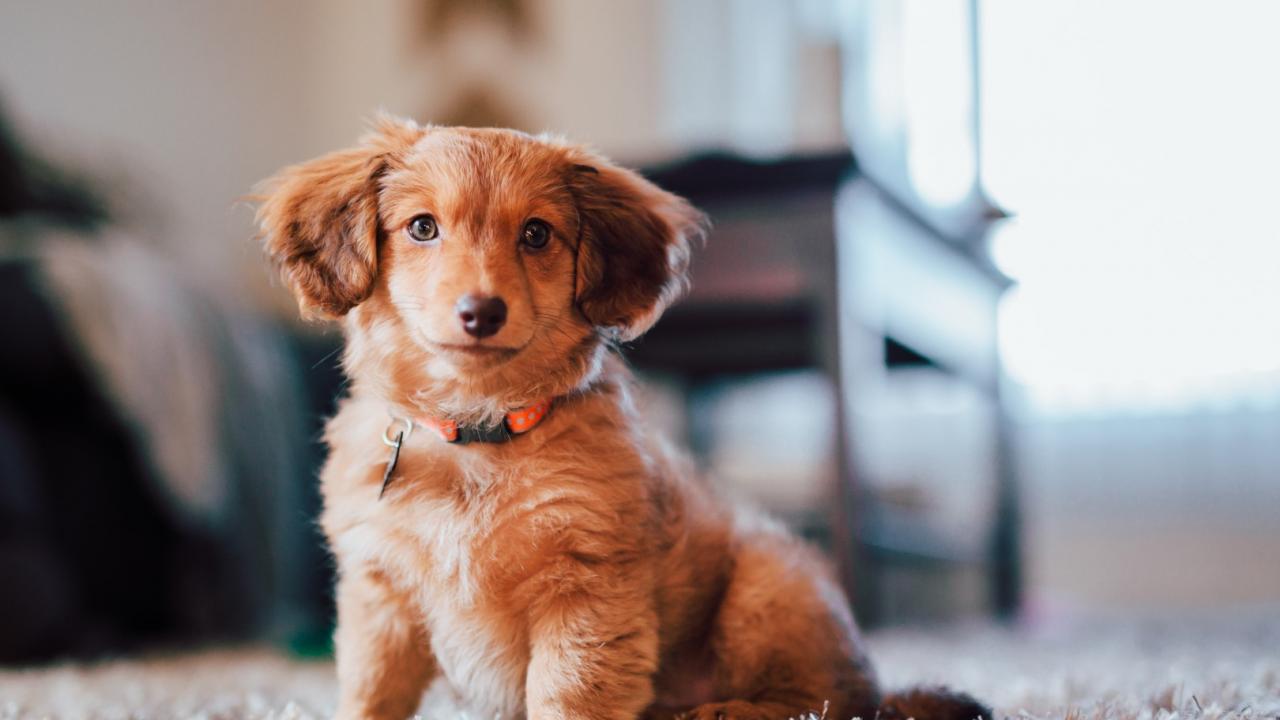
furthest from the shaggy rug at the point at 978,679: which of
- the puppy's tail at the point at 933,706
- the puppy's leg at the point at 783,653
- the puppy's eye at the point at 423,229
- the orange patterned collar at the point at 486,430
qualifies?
the puppy's eye at the point at 423,229

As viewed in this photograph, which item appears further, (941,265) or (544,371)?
(941,265)

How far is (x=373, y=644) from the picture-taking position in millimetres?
1160

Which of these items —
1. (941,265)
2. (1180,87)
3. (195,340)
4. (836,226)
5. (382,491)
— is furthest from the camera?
(1180,87)

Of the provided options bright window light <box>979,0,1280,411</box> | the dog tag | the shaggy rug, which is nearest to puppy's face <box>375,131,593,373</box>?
the dog tag

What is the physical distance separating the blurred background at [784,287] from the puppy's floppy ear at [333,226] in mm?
370

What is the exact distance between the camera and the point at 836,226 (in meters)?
2.08

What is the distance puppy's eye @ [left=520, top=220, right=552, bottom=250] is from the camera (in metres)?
1.17

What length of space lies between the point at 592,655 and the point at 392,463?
0.30 m

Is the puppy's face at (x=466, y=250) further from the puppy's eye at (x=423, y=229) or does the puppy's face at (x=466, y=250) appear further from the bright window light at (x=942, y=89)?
the bright window light at (x=942, y=89)

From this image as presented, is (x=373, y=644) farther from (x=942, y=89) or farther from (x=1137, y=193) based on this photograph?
(x=1137, y=193)

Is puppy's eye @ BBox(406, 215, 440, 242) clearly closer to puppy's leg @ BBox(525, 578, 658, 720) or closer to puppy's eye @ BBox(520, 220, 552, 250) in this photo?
puppy's eye @ BBox(520, 220, 552, 250)

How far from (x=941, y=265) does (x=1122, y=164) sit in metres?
1.45

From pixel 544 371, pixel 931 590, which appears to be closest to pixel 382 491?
pixel 544 371

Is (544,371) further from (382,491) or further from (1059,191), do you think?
(1059,191)
